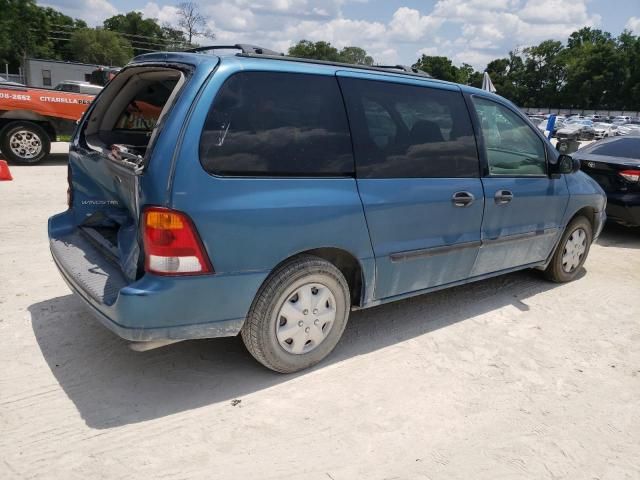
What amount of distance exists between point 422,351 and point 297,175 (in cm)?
159

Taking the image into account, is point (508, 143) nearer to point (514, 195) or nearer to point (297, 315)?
point (514, 195)

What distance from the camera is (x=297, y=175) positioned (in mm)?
3006

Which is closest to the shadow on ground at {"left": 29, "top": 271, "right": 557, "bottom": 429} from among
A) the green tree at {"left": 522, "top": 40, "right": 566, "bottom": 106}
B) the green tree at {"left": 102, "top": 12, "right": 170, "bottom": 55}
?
the green tree at {"left": 102, "top": 12, "right": 170, "bottom": 55}

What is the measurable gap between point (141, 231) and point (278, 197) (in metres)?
0.73

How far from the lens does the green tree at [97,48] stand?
71.1 metres

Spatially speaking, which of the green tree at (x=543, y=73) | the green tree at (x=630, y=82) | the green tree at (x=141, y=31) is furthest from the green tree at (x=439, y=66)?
the green tree at (x=141, y=31)

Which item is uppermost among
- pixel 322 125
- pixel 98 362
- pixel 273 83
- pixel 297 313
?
pixel 273 83

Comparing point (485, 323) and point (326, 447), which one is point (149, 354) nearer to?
point (326, 447)

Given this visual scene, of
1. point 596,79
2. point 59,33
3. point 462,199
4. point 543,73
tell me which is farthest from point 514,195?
point 543,73

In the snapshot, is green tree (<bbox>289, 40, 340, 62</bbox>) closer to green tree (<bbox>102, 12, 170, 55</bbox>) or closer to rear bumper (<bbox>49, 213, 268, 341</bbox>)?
green tree (<bbox>102, 12, 170, 55</bbox>)

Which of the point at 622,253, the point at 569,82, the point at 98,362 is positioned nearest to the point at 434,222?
the point at 98,362

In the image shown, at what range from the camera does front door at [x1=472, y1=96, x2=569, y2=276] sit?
13.5 feet

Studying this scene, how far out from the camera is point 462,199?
12.6 feet

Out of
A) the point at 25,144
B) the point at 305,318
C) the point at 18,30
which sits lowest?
the point at 25,144
